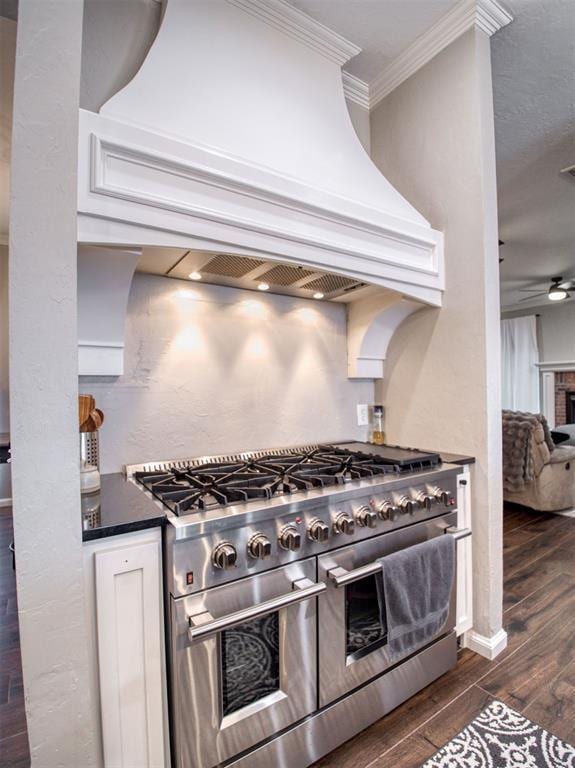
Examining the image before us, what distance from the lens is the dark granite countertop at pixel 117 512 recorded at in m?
1.03

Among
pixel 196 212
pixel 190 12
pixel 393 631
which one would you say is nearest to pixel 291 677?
pixel 393 631

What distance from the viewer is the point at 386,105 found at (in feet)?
7.57

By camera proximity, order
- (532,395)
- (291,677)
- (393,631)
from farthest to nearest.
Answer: (532,395) < (393,631) < (291,677)

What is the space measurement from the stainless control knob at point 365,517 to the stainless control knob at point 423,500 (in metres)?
0.27

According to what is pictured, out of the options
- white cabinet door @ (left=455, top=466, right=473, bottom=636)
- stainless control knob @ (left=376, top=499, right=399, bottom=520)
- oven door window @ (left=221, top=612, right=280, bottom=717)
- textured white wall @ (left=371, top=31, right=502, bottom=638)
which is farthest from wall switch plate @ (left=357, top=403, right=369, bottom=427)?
oven door window @ (left=221, top=612, right=280, bottom=717)

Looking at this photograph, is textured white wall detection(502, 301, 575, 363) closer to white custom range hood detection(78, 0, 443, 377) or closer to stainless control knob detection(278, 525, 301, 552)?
white custom range hood detection(78, 0, 443, 377)

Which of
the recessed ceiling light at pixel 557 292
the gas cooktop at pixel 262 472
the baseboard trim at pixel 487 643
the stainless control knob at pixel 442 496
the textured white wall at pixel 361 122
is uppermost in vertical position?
the textured white wall at pixel 361 122

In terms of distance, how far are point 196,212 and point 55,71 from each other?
47 centimetres

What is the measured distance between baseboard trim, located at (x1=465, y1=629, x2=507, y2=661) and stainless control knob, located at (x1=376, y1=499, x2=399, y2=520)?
89 cm

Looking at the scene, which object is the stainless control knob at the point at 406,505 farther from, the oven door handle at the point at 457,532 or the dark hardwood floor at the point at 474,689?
the dark hardwood floor at the point at 474,689

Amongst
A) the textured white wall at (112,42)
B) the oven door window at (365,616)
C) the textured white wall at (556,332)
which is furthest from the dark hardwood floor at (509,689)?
the textured white wall at (556,332)

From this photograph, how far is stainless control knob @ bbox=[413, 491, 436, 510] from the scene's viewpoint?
1.58 metres

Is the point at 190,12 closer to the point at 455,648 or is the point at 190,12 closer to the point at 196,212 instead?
the point at 196,212

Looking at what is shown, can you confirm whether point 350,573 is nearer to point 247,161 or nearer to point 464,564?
point 464,564
